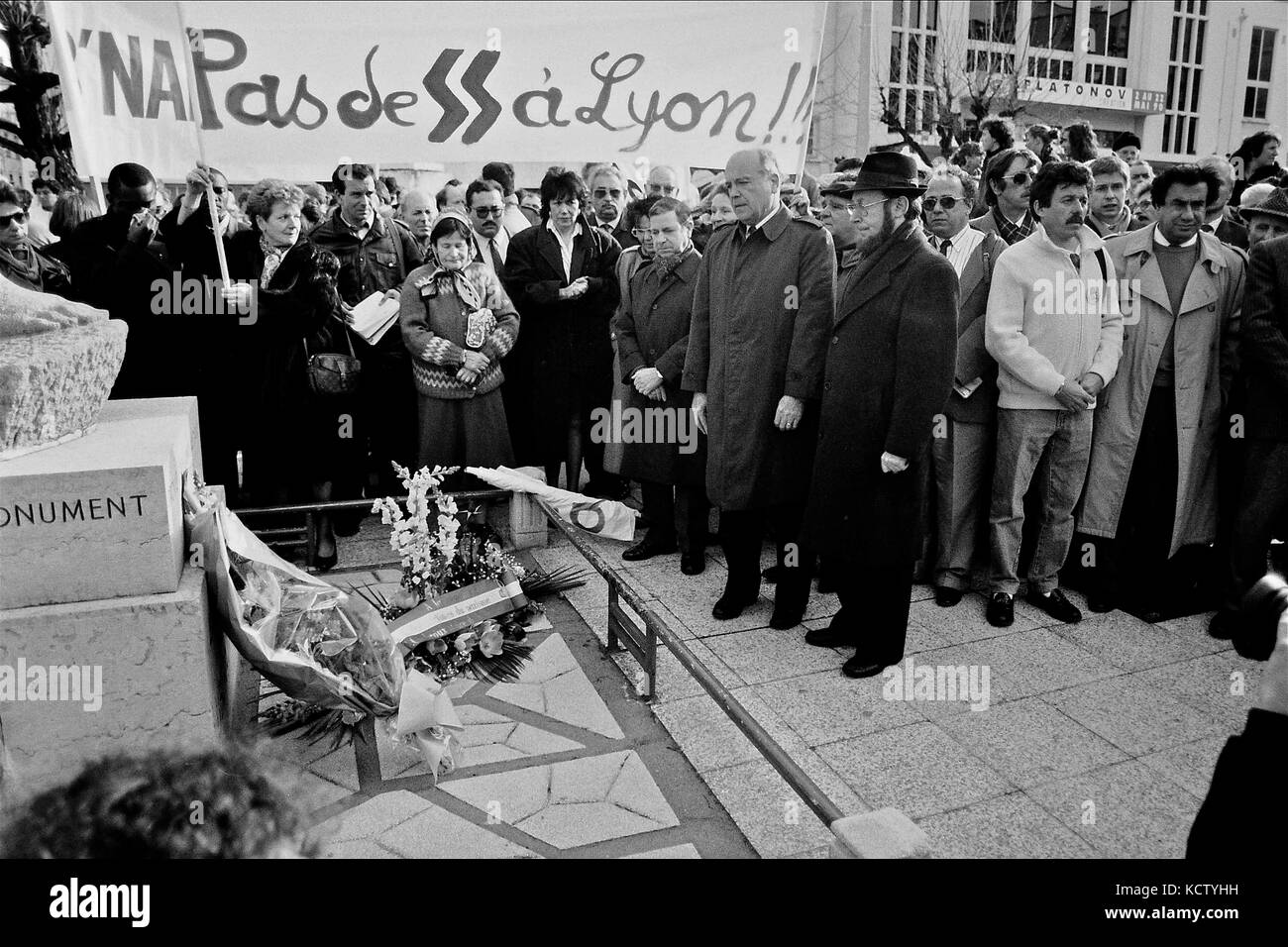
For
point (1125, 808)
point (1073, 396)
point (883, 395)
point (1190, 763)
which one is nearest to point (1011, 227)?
point (1073, 396)

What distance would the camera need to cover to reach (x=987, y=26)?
31.7m

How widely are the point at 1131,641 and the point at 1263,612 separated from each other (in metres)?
3.43

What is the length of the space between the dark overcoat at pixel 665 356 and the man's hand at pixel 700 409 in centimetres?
34

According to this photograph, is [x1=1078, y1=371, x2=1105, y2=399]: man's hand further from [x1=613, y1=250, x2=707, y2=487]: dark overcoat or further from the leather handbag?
the leather handbag

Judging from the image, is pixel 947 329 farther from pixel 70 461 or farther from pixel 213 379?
pixel 213 379

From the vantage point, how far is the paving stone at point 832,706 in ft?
12.8

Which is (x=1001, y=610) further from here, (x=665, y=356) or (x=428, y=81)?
(x=428, y=81)

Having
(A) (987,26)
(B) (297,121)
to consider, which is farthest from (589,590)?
(A) (987,26)

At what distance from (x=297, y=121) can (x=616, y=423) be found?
2.93 meters

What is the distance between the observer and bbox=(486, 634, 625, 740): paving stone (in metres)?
4.04

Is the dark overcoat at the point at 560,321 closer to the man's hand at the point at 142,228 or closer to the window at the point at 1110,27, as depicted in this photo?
the man's hand at the point at 142,228

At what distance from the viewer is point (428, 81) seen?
430 cm

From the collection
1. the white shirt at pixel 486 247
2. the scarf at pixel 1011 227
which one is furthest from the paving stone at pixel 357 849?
the scarf at pixel 1011 227
